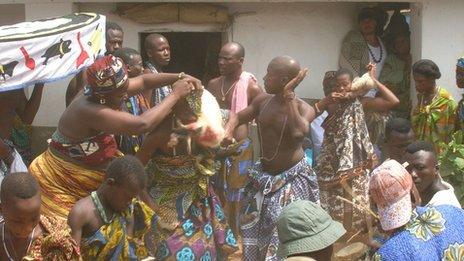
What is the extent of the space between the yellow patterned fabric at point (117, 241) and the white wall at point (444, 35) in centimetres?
576

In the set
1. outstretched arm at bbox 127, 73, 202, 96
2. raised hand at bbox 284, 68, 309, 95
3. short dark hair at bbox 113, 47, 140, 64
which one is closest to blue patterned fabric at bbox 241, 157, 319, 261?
raised hand at bbox 284, 68, 309, 95

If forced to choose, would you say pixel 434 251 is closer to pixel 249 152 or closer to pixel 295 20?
pixel 249 152

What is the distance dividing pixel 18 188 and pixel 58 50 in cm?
283

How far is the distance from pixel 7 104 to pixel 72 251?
260 cm

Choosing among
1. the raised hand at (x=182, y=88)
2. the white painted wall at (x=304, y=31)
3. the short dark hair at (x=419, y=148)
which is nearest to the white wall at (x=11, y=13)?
the white painted wall at (x=304, y=31)

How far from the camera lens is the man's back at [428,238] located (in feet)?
13.7

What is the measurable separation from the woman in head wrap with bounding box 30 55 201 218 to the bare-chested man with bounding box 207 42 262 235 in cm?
247

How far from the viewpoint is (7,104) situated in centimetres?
667

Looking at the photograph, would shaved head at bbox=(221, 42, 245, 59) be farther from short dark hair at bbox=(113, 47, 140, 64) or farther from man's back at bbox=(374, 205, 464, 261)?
man's back at bbox=(374, 205, 464, 261)

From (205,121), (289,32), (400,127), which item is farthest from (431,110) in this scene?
(205,121)

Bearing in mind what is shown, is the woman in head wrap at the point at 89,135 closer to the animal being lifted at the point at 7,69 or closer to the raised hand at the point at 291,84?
the animal being lifted at the point at 7,69

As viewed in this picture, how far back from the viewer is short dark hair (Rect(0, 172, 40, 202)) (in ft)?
14.1

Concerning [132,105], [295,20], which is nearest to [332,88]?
[295,20]

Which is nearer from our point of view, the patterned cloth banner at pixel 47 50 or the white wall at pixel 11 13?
the patterned cloth banner at pixel 47 50
